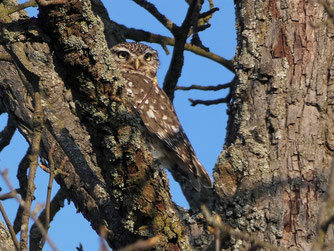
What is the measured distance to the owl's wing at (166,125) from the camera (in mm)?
6152

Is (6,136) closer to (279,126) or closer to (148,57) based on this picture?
(148,57)

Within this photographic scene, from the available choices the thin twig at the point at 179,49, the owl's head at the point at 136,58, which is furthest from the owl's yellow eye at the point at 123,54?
the thin twig at the point at 179,49

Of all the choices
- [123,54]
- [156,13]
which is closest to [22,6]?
[156,13]

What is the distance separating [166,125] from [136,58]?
123 centimetres

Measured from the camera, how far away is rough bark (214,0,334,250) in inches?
140

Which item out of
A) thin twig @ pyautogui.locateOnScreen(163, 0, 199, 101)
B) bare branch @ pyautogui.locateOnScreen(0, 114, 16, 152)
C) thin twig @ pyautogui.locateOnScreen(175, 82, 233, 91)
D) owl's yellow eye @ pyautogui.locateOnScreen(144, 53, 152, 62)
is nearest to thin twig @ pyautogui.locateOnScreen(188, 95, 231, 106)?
thin twig @ pyautogui.locateOnScreen(175, 82, 233, 91)

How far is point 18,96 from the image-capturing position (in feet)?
15.3

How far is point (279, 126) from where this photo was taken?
3812mm

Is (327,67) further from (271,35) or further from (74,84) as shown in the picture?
(74,84)

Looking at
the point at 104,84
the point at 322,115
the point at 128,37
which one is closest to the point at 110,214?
the point at 104,84

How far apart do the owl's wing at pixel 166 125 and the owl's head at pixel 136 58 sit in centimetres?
55

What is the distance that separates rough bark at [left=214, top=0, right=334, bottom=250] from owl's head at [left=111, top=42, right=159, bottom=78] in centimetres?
323

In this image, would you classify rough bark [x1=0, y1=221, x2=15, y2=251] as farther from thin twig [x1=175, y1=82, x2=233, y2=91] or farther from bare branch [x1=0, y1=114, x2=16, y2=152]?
thin twig [x1=175, y1=82, x2=233, y2=91]

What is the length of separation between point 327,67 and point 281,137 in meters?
0.55
